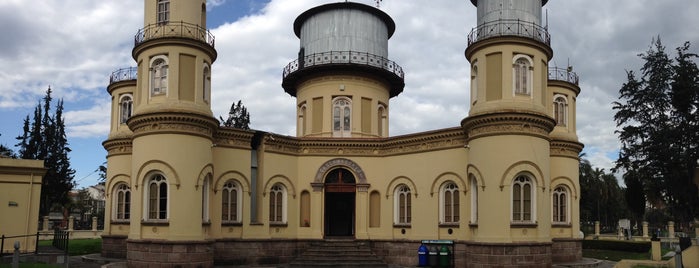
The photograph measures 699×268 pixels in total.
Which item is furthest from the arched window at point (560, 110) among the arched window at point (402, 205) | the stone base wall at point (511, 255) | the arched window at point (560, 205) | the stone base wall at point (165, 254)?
the stone base wall at point (165, 254)

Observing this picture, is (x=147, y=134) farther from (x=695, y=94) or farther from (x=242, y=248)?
(x=695, y=94)

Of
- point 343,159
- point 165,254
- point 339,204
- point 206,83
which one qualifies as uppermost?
point 206,83

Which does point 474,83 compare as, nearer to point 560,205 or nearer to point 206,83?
point 560,205

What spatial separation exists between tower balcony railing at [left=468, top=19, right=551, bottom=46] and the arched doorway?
27.3 ft

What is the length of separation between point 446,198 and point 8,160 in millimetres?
17695

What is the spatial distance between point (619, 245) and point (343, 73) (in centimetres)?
1905

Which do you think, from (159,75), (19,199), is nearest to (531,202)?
(159,75)

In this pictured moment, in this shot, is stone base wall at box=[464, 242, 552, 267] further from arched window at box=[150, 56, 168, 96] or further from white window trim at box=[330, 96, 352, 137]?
arched window at box=[150, 56, 168, 96]

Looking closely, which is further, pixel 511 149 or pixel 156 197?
pixel 156 197

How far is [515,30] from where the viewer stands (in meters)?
24.8

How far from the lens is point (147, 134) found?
23.2 m

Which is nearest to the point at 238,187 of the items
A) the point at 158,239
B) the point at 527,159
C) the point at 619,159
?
the point at 158,239

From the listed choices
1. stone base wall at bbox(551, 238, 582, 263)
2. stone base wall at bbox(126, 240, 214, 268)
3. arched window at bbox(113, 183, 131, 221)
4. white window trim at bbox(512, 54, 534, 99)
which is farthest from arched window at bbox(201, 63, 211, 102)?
stone base wall at bbox(551, 238, 582, 263)

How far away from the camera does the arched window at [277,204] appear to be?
27438 millimetres
